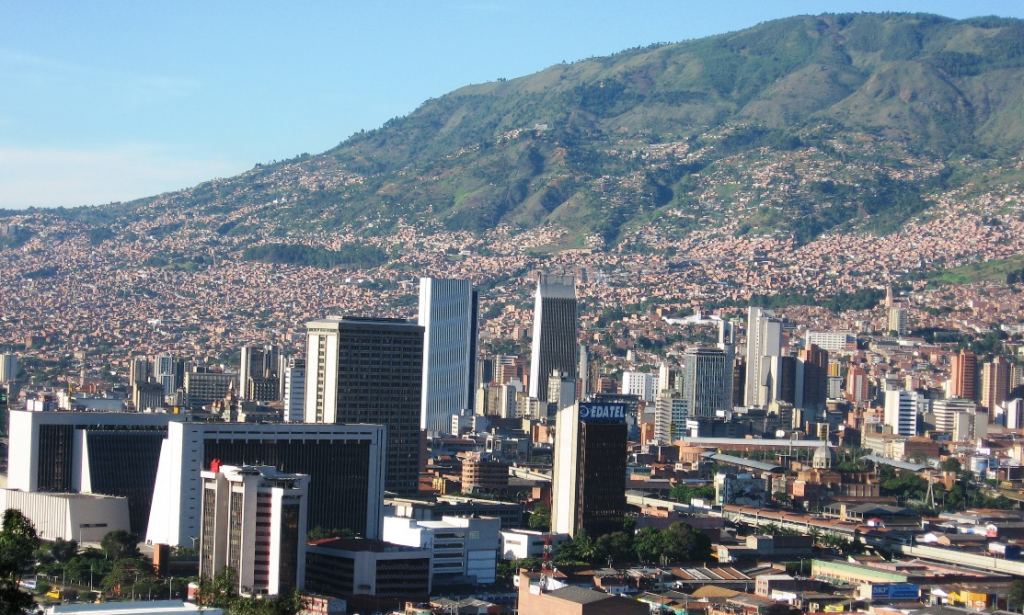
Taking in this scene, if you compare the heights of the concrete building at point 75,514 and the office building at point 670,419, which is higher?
the office building at point 670,419

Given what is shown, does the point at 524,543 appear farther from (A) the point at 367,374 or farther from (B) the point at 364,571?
(B) the point at 364,571

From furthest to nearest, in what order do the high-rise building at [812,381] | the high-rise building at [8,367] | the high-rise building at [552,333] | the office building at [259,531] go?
1. the high-rise building at [8,367]
2. the high-rise building at [812,381]
3. the high-rise building at [552,333]
4. the office building at [259,531]

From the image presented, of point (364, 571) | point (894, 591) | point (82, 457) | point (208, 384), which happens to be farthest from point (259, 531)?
point (208, 384)

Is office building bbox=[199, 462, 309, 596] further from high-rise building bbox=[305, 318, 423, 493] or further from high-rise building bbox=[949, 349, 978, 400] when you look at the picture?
high-rise building bbox=[949, 349, 978, 400]

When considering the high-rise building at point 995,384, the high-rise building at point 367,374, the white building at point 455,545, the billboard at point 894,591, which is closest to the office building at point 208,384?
the high-rise building at point 995,384

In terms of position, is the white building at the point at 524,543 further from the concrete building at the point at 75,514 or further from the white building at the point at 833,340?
the white building at the point at 833,340

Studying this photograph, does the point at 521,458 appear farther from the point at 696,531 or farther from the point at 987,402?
the point at 987,402

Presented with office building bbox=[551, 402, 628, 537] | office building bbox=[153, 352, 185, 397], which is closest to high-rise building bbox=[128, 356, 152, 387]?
office building bbox=[153, 352, 185, 397]
